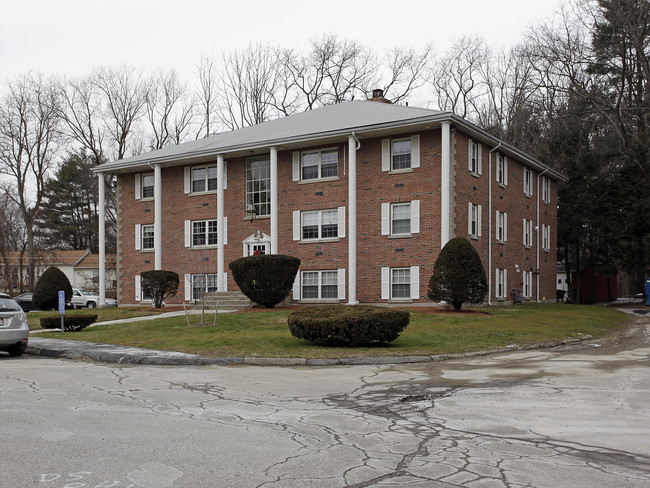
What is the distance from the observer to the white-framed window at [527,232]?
3572 centimetres

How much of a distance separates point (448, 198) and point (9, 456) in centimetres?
2265

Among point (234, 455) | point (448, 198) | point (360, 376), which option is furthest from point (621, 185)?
point (234, 455)

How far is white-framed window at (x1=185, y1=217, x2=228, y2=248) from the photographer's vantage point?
33875 millimetres

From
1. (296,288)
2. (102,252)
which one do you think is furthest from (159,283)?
(102,252)

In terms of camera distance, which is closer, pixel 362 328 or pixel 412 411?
pixel 412 411

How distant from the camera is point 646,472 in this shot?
571cm

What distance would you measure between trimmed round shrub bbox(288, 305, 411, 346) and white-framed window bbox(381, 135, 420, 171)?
45.3 ft

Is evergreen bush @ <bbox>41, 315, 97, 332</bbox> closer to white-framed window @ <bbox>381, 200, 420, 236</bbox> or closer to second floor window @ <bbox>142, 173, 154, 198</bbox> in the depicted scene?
white-framed window @ <bbox>381, 200, 420, 236</bbox>

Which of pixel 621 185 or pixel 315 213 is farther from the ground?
pixel 621 185

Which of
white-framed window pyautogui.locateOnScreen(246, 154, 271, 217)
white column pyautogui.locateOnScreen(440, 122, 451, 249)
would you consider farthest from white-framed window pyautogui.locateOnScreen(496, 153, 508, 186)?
white-framed window pyautogui.locateOnScreen(246, 154, 271, 217)

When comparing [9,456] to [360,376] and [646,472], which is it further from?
[360,376]

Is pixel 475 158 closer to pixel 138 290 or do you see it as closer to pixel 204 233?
pixel 204 233

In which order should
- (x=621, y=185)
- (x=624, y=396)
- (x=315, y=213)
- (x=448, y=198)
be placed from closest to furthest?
(x=624, y=396), (x=448, y=198), (x=315, y=213), (x=621, y=185)

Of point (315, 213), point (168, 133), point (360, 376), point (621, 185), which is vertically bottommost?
point (360, 376)
